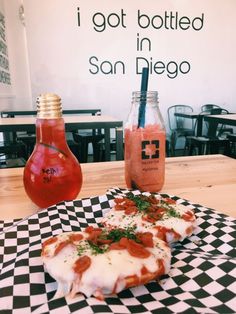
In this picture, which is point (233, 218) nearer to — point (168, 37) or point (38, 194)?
point (38, 194)

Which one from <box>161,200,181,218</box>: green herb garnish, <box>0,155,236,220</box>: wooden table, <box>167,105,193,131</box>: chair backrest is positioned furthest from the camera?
<box>167,105,193,131</box>: chair backrest

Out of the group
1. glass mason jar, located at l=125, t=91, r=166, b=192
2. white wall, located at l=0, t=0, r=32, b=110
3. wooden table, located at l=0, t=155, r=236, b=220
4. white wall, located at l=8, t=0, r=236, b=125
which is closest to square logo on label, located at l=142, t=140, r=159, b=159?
glass mason jar, located at l=125, t=91, r=166, b=192

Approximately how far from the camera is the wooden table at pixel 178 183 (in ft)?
2.84

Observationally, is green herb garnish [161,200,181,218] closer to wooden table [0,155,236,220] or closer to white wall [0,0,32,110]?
wooden table [0,155,236,220]

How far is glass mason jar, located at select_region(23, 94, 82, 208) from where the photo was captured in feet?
2.51

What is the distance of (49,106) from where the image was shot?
0.72 meters

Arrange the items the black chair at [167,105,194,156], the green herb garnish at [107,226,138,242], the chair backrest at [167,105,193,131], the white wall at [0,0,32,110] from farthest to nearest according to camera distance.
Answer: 1. the chair backrest at [167,105,193,131]
2. the black chair at [167,105,194,156]
3. the white wall at [0,0,32,110]
4. the green herb garnish at [107,226,138,242]

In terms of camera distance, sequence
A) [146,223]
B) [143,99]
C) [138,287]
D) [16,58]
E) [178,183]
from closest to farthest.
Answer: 1. [138,287]
2. [146,223]
3. [143,99]
4. [178,183]
5. [16,58]

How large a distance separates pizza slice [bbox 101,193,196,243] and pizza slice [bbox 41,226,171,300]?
0.24 ft

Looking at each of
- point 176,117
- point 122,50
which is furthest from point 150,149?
point 176,117

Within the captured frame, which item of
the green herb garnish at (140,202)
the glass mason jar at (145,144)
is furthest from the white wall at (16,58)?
the green herb garnish at (140,202)

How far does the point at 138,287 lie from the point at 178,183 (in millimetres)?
633

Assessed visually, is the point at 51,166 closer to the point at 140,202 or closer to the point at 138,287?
the point at 140,202

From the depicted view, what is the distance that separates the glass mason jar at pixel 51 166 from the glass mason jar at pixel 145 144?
0.21m
